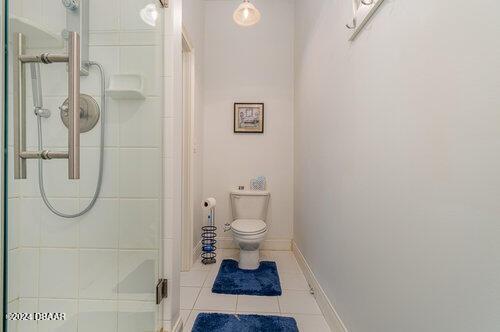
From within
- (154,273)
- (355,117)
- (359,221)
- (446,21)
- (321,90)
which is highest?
(321,90)

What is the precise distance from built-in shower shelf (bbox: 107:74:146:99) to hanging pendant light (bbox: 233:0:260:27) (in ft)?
4.42

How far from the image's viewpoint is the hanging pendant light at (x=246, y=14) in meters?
2.16

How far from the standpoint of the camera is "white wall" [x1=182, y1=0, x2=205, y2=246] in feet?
7.84

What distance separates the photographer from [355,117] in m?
1.26

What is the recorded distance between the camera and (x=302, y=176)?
96.1 inches

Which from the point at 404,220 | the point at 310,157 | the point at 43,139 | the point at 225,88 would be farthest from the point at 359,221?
the point at 225,88

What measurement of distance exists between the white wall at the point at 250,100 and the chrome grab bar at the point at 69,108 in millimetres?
2228

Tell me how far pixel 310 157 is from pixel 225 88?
4.56 feet

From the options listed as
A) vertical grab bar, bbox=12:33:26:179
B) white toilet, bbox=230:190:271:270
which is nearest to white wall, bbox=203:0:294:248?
white toilet, bbox=230:190:271:270

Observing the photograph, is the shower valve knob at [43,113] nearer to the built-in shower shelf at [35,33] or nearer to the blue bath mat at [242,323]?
the built-in shower shelf at [35,33]

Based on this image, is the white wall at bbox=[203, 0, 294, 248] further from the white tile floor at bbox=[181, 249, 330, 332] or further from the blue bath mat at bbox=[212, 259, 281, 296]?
the white tile floor at bbox=[181, 249, 330, 332]

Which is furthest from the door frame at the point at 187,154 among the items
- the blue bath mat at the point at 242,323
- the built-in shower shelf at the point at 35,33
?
the built-in shower shelf at the point at 35,33

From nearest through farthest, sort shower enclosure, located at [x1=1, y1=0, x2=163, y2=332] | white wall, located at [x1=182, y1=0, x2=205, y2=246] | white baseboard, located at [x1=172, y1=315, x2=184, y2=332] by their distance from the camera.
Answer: shower enclosure, located at [x1=1, y1=0, x2=163, y2=332]
white baseboard, located at [x1=172, y1=315, x2=184, y2=332]
white wall, located at [x1=182, y1=0, x2=205, y2=246]

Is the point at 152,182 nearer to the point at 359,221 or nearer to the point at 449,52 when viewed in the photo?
the point at 359,221
